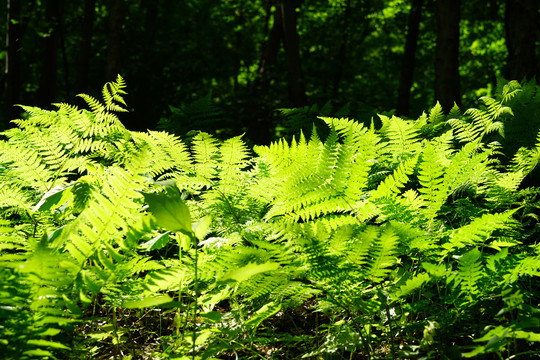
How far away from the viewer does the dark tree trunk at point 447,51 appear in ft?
19.1

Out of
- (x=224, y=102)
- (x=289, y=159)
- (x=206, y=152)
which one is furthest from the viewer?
(x=224, y=102)

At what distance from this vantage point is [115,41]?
7125 mm

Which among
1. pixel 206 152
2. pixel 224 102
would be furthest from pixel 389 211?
pixel 224 102

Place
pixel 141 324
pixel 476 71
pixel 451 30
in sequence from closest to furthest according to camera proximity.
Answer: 1. pixel 141 324
2. pixel 451 30
3. pixel 476 71

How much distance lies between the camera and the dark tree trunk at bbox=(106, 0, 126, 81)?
23.2 feet

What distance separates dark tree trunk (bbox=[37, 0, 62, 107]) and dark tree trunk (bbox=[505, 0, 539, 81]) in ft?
28.1

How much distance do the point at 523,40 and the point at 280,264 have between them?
5631mm

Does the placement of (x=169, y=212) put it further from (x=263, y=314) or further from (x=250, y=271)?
(x=263, y=314)

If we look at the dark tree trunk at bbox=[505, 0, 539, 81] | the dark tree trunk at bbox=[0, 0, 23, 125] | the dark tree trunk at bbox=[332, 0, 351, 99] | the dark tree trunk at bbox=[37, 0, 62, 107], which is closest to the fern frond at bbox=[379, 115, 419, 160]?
the dark tree trunk at bbox=[505, 0, 539, 81]

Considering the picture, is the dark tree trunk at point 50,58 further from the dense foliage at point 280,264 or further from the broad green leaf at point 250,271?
the broad green leaf at point 250,271

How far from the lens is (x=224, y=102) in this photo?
848 centimetres

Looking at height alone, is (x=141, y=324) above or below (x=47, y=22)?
below

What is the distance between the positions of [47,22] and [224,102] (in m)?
4.29

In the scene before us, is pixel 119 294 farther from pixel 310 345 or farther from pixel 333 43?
pixel 333 43
